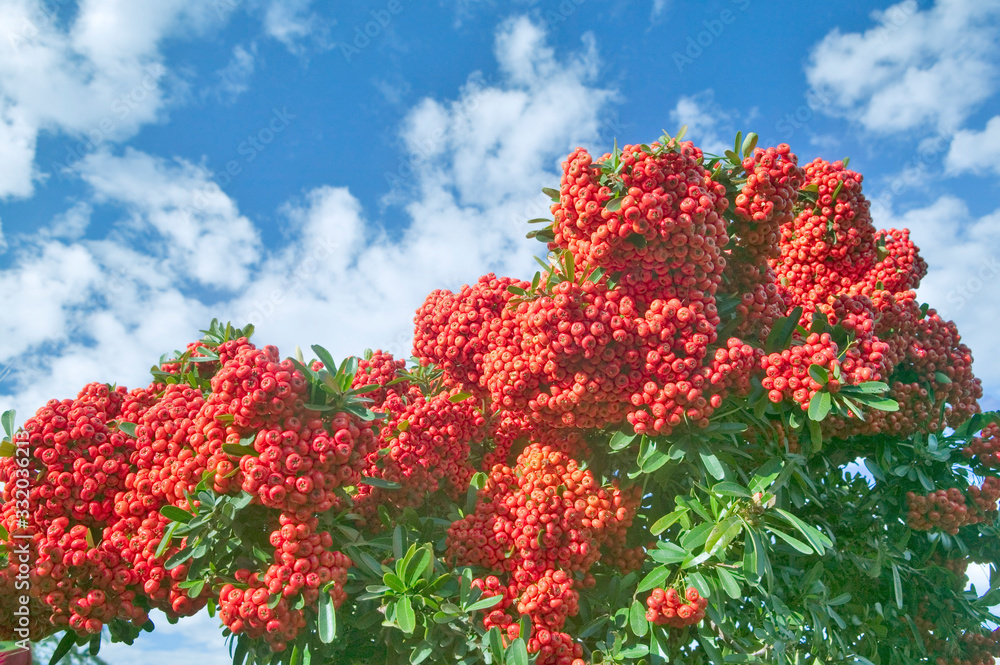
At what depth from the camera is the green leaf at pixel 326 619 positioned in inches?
147

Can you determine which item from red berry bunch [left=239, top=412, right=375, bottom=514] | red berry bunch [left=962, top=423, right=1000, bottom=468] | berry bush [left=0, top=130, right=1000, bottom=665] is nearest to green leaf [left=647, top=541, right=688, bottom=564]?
berry bush [left=0, top=130, right=1000, bottom=665]

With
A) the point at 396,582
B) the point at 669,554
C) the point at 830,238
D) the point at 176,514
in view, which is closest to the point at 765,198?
the point at 830,238

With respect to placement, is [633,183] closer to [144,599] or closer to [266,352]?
[266,352]

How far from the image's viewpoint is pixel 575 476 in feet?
15.5

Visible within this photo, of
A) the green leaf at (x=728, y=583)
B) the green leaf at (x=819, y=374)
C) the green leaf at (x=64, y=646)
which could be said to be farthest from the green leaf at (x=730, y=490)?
the green leaf at (x=64, y=646)

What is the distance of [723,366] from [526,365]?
1.24 meters

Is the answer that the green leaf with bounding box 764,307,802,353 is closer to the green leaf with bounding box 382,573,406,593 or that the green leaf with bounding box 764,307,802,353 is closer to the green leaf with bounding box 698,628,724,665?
the green leaf with bounding box 698,628,724,665

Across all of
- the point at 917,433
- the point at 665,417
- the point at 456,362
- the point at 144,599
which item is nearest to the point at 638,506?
the point at 665,417

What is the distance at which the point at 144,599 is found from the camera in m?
4.35

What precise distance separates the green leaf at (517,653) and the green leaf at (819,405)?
2.16 m

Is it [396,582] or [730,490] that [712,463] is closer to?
[730,490]

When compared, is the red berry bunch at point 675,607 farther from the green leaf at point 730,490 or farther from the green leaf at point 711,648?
the green leaf at point 730,490

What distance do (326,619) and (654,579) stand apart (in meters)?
1.96

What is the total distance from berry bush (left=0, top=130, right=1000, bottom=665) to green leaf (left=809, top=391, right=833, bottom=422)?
0.06ft
